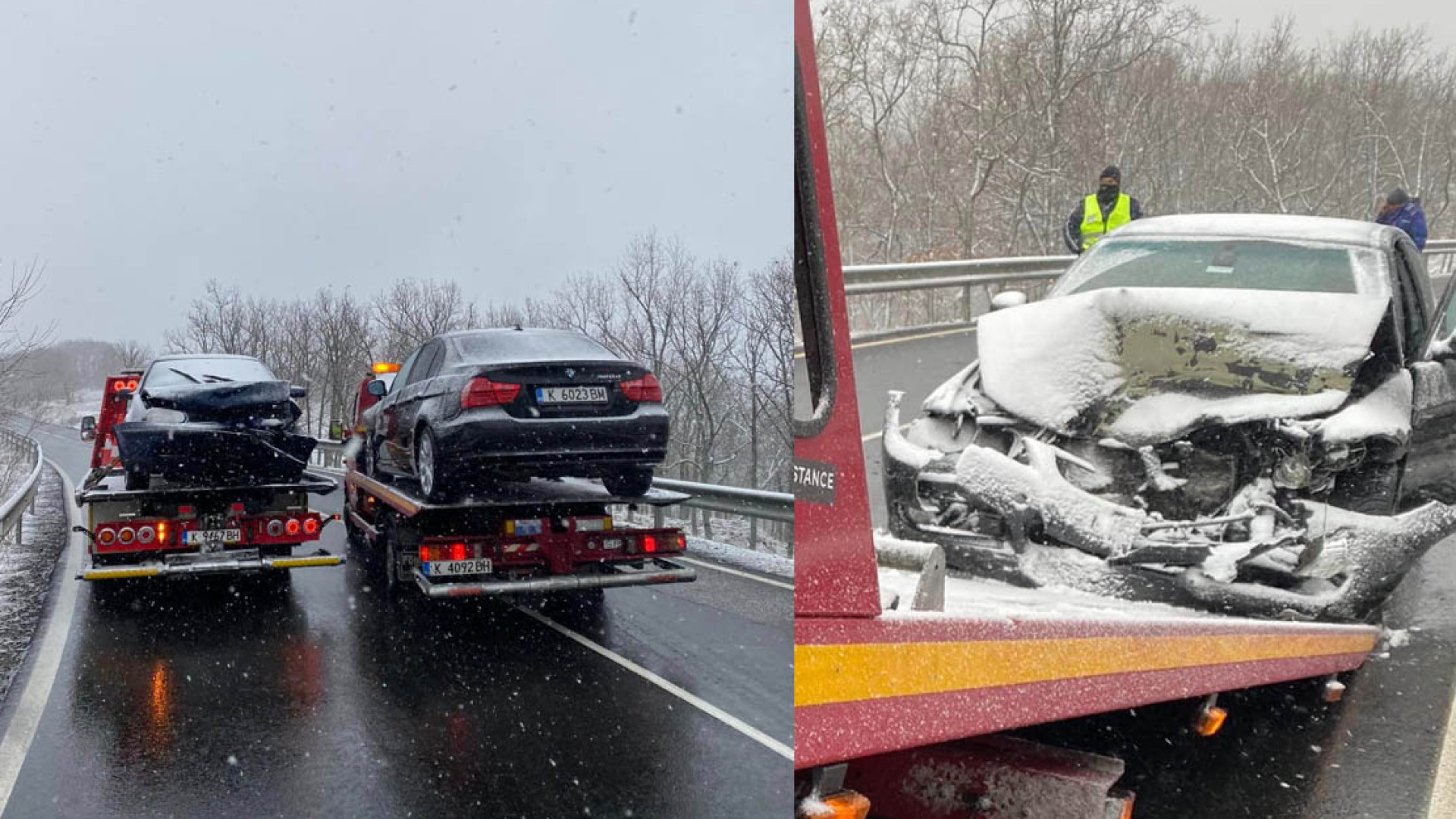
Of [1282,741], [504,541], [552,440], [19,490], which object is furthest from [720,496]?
[504,541]

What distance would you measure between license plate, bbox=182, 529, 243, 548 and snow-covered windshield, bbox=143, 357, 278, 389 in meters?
1.60

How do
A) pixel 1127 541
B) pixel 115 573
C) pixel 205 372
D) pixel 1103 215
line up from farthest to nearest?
pixel 1103 215
pixel 115 573
pixel 1127 541
pixel 205 372

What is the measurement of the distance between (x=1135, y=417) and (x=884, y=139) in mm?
3100

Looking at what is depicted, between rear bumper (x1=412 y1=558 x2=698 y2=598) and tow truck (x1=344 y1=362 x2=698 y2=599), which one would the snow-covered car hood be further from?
rear bumper (x1=412 y1=558 x2=698 y2=598)

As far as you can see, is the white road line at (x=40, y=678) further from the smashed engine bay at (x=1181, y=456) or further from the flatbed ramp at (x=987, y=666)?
the smashed engine bay at (x=1181, y=456)

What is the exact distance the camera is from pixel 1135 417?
4355 mm

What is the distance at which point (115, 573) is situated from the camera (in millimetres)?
4801

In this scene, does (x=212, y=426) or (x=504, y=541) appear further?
(x=504, y=541)

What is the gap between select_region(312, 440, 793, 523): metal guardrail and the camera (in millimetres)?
1357

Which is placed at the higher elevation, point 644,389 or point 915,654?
point 644,389

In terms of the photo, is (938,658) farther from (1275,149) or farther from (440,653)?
(1275,149)

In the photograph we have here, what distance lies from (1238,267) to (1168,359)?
0.97 meters

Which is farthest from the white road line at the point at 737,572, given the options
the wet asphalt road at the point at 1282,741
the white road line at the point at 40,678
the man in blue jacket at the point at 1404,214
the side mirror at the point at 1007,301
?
the man in blue jacket at the point at 1404,214

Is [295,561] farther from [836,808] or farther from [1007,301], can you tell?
[836,808]
